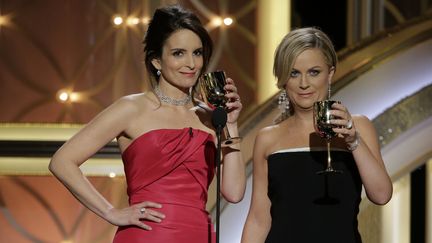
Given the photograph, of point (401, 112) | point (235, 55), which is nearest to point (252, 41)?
point (235, 55)

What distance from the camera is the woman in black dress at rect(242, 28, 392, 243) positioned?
2.04 metres

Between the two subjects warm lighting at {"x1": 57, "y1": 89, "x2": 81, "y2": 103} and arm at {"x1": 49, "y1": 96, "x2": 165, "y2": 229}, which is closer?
arm at {"x1": 49, "y1": 96, "x2": 165, "y2": 229}

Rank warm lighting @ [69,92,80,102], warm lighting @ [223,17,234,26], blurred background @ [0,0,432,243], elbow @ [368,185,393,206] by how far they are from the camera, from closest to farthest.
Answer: elbow @ [368,185,393,206]
blurred background @ [0,0,432,243]
warm lighting @ [69,92,80,102]
warm lighting @ [223,17,234,26]

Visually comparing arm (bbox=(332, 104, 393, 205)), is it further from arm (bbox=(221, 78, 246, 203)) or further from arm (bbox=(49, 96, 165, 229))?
arm (bbox=(49, 96, 165, 229))

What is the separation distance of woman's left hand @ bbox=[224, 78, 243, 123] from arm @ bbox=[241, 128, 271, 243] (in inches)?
5.8

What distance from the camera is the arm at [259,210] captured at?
2.13m

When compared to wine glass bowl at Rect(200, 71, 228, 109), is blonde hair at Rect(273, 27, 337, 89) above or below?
above

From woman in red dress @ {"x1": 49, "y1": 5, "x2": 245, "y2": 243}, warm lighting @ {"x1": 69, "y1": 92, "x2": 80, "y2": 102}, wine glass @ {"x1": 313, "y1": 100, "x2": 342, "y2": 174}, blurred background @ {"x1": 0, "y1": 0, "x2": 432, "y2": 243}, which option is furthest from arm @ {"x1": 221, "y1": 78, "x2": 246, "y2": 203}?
warm lighting @ {"x1": 69, "y1": 92, "x2": 80, "y2": 102}

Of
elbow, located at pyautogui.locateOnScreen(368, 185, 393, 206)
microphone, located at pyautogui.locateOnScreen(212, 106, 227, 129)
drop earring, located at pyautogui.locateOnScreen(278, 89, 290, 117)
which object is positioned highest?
drop earring, located at pyautogui.locateOnScreen(278, 89, 290, 117)

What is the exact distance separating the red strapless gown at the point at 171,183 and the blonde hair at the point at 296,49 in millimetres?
255

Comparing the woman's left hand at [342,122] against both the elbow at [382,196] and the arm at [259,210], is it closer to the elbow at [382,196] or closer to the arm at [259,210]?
the elbow at [382,196]

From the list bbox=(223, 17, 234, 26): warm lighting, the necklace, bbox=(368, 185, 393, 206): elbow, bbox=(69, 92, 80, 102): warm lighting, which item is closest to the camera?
bbox=(368, 185, 393, 206): elbow

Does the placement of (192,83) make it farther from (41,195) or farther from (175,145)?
(41,195)

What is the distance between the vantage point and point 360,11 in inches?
154
